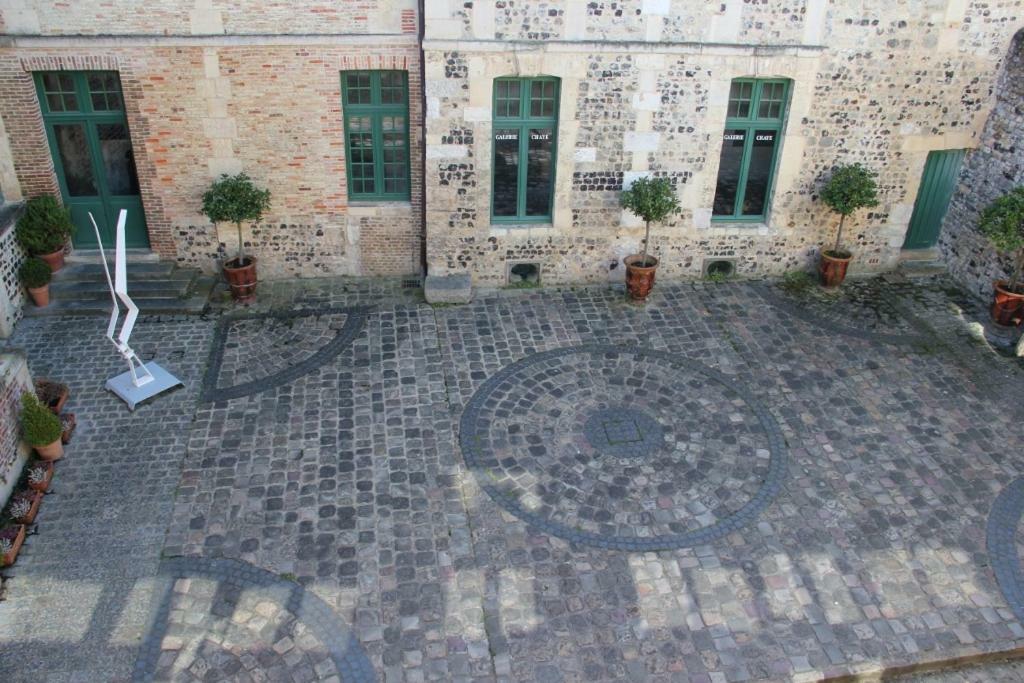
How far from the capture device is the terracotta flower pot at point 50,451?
8.34 metres

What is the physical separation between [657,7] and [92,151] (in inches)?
296

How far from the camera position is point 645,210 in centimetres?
1109

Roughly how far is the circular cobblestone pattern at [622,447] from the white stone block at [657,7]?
4.22 meters

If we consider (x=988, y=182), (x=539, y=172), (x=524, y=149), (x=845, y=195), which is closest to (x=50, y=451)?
(x=524, y=149)

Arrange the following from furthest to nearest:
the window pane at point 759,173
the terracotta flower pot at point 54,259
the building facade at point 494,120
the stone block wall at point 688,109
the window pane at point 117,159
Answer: the window pane at point 759,173, the terracotta flower pot at point 54,259, the window pane at point 117,159, the stone block wall at point 688,109, the building facade at point 494,120

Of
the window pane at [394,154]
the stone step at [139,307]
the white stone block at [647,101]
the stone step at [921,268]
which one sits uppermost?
the white stone block at [647,101]

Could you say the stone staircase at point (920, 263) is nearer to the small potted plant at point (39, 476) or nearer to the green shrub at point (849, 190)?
the green shrub at point (849, 190)

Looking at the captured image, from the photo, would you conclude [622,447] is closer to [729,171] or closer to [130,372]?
[729,171]

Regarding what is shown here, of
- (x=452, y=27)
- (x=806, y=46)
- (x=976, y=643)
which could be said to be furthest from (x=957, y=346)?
(x=452, y=27)

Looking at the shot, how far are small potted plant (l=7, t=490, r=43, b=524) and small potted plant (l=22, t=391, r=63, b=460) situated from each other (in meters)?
0.52

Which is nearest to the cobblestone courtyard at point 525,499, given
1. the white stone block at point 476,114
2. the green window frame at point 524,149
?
the green window frame at point 524,149

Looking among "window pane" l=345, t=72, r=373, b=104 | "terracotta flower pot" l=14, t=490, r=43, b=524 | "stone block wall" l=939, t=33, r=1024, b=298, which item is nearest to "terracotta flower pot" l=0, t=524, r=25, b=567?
"terracotta flower pot" l=14, t=490, r=43, b=524

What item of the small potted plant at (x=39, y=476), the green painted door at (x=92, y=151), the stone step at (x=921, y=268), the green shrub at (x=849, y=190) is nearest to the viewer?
the small potted plant at (x=39, y=476)

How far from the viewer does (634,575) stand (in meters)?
7.43
